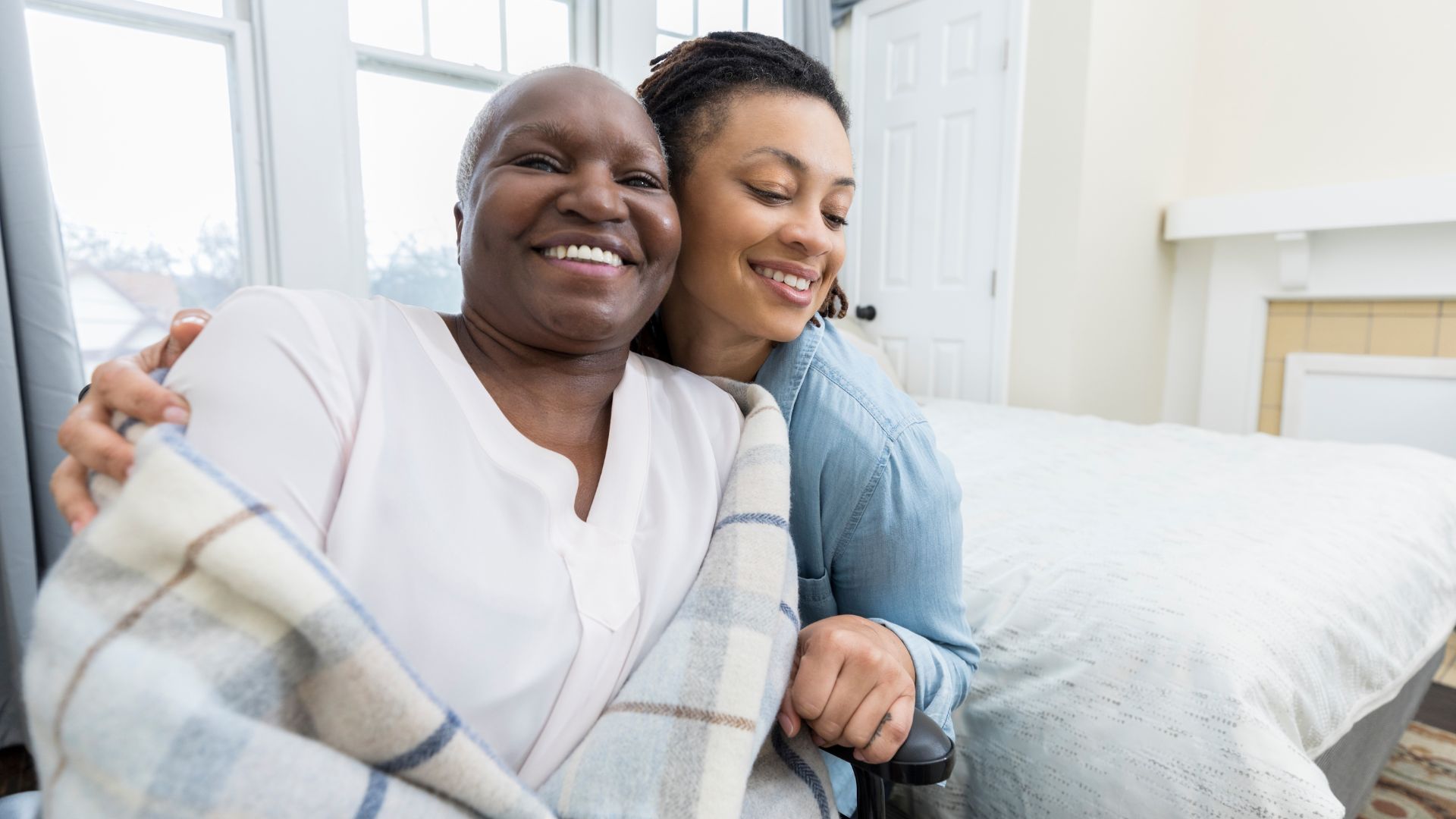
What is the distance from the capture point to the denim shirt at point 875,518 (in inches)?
31.4

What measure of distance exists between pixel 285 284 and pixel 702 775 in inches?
82.5

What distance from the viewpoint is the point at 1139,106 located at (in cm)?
316

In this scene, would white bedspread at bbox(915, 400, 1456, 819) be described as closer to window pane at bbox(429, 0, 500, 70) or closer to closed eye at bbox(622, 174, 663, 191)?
closed eye at bbox(622, 174, 663, 191)

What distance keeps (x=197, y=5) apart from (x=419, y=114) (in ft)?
1.92

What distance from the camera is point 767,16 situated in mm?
3383

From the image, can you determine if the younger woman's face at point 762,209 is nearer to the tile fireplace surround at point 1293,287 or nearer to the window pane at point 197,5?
the window pane at point 197,5

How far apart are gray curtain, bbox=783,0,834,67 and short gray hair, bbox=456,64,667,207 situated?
280 centimetres

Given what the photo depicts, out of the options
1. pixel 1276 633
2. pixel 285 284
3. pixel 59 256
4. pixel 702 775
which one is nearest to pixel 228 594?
pixel 702 775

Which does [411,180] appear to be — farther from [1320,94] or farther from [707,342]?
[1320,94]

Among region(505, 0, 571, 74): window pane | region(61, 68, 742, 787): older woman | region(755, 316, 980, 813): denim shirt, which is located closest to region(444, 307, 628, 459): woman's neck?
region(61, 68, 742, 787): older woman

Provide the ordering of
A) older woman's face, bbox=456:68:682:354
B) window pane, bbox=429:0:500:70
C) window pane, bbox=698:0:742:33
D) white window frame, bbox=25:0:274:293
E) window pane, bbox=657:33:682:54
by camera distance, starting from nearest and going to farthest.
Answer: older woman's face, bbox=456:68:682:354 < white window frame, bbox=25:0:274:293 < window pane, bbox=429:0:500:70 < window pane, bbox=657:33:682:54 < window pane, bbox=698:0:742:33

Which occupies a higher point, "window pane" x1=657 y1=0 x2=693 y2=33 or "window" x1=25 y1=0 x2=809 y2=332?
"window pane" x1=657 y1=0 x2=693 y2=33

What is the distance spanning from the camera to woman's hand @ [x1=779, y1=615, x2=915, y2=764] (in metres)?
0.68

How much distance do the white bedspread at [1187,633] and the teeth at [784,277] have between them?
1.77 ft
